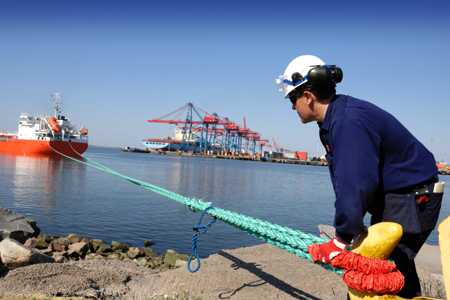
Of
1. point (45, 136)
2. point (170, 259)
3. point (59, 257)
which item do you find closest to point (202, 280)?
point (170, 259)

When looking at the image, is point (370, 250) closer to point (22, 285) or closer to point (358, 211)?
point (358, 211)

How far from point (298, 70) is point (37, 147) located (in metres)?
59.9

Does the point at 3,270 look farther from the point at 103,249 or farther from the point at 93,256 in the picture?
the point at 103,249

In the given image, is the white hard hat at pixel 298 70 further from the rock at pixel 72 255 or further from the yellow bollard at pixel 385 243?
the rock at pixel 72 255

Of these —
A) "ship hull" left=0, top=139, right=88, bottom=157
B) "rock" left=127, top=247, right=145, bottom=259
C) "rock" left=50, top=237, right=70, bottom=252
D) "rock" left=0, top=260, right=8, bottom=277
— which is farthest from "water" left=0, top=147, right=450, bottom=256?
"ship hull" left=0, top=139, right=88, bottom=157

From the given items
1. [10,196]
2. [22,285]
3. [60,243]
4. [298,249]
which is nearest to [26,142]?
[10,196]

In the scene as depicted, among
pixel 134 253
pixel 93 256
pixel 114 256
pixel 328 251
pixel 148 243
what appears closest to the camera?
pixel 328 251

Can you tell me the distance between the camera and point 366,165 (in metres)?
1.79

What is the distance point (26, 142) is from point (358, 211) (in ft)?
203

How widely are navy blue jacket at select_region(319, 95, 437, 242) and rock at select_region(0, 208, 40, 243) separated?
10.1 metres

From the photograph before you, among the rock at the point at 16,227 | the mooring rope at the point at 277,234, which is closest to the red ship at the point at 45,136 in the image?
the rock at the point at 16,227

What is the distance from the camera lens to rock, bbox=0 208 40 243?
1058 cm

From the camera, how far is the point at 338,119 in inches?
74.6

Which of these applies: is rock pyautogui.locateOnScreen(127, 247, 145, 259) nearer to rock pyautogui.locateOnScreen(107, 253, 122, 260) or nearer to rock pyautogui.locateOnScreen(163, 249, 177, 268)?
rock pyautogui.locateOnScreen(107, 253, 122, 260)
